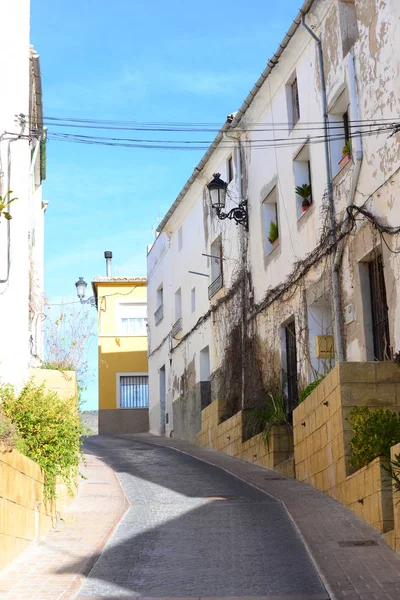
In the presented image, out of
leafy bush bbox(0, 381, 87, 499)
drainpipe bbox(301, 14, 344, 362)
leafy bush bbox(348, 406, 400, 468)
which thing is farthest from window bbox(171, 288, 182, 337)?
leafy bush bbox(348, 406, 400, 468)

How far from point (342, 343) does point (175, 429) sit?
13107 mm

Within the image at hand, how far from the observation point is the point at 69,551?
10.2 m

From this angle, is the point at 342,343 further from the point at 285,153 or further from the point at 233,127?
the point at 233,127

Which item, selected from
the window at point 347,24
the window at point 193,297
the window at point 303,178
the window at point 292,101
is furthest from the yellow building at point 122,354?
the window at point 347,24

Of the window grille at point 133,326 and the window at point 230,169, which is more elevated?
the window at point 230,169

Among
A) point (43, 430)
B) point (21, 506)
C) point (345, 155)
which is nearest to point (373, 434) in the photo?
point (43, 430)

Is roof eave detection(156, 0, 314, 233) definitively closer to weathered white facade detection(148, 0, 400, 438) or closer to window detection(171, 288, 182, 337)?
weathered white facade detection(148, 0, 400, 438)

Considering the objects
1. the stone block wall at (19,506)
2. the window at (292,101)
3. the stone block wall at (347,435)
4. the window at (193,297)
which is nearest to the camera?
the stone block wall at (19,506)

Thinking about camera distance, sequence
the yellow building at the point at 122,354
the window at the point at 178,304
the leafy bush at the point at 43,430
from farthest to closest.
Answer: the yellow building at the point at 122,354 → the window at the point at 178,304 → the leafy bush at the point at 43,430

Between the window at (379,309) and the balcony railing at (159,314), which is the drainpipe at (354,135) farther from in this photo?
the balcony railing at (159,314)

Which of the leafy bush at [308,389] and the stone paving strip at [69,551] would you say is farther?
the leafy bush at [308,389]

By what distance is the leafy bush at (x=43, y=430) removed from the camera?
11742 millimetres

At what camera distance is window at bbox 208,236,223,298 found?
23984 mm

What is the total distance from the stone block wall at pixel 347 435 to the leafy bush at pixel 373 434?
0.22 meters
